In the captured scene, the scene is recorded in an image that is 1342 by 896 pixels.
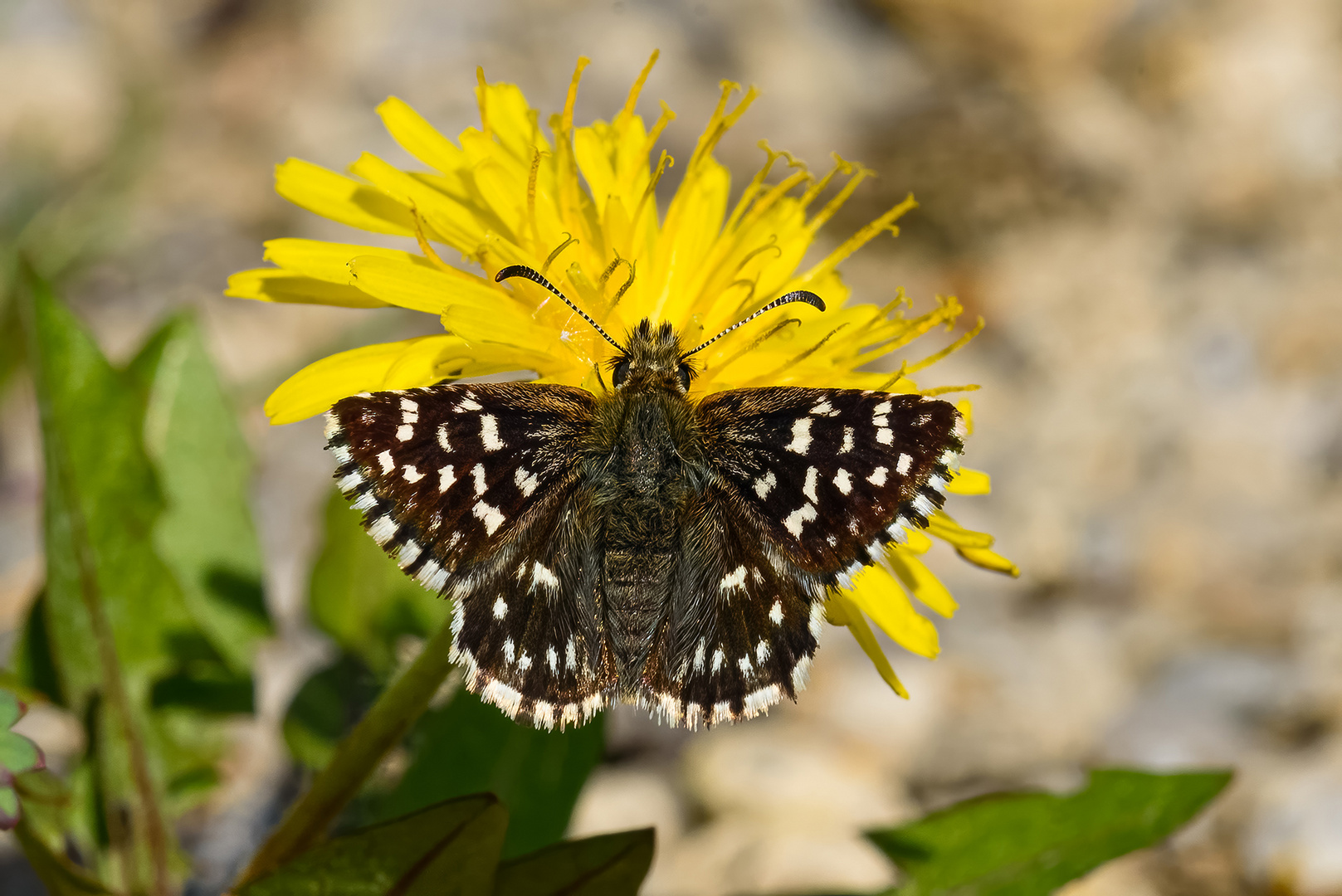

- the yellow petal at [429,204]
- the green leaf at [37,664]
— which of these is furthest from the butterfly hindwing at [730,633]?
the green leaf at [37,664]

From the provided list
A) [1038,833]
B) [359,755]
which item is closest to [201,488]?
[359,755]

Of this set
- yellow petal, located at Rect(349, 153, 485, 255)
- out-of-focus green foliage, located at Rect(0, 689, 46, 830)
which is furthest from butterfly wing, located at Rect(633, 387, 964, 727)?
out-of-focus green foliage, located at Rect(0, 689, 46, 830)

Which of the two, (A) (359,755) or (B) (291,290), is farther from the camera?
(B) (291,290)

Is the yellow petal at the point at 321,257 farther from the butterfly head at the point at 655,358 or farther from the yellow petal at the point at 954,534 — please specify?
the yellow petal at the point at 954,534

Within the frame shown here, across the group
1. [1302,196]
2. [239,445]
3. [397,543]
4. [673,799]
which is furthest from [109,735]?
[1302,196]

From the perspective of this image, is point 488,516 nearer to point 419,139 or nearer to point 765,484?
point 765,484
